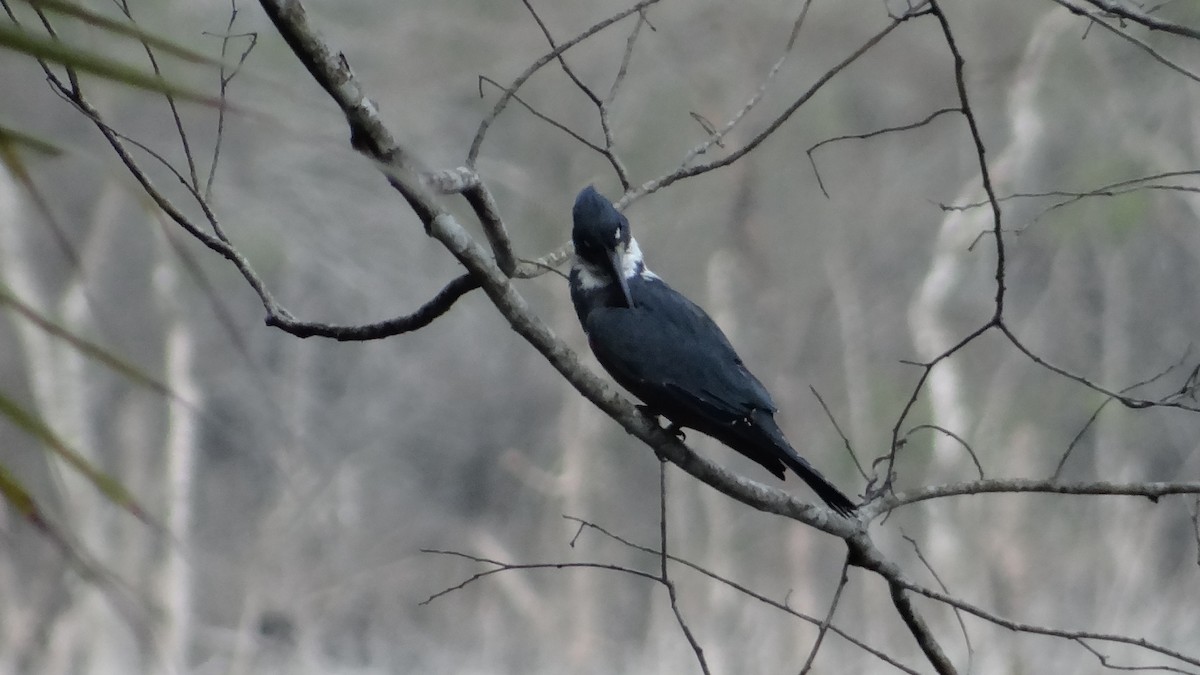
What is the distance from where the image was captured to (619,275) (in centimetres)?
207

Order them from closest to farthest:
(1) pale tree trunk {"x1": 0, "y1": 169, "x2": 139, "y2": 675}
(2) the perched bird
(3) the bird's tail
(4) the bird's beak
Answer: (3) the bird's tail < (2) the perched bird < (4) the bird's beak < (1) pale tree trunk {"x1": 0, "y1": 169, "x2": 139, "y2": 675}

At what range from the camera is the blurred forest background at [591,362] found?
18.2 ft

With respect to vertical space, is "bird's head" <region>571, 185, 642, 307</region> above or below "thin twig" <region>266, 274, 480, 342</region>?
above

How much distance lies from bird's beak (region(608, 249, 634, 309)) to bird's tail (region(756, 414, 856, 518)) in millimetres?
333

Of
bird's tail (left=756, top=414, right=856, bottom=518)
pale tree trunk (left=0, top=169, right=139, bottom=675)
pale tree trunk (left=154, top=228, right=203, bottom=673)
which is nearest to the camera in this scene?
bird's tail (left=756, top=414, right=856, bottom=518)

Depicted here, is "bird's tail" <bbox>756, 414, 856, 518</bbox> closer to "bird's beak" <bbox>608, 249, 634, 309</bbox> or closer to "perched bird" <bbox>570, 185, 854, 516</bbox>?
"perched bird" <bbox>570, 185, 854, 516</bbox>

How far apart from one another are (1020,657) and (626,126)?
10.7 ft

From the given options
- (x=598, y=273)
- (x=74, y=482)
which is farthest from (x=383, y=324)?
(x=74, y=482)

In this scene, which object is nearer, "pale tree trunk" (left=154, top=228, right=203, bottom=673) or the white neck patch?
the white neck patch

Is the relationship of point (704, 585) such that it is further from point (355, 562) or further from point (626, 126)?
point (626, 126)

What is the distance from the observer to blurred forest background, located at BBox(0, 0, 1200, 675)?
5.56 meters

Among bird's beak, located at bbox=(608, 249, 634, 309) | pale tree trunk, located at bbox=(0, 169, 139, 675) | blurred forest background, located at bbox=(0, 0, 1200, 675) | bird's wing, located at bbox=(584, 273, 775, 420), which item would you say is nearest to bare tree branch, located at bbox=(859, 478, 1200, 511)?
bird's wing, located at bbox=(584, 273, 775, 420)

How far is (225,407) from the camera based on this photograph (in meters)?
5.40

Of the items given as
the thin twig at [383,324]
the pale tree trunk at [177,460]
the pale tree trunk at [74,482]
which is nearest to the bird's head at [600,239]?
the thin twig at [383,324]
